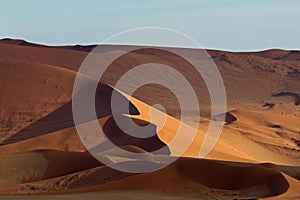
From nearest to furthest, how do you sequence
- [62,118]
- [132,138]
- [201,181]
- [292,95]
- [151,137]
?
1. [201,181]
2. [151,137]
3. [132,138]
4. [62,118]
5. [292,95]

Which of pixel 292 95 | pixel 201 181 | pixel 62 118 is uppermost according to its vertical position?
pixel 292 95

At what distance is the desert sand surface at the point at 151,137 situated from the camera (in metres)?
15.9

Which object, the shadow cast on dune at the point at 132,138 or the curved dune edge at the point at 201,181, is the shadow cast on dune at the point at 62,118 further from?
the curved dune edge at the point at 201,181

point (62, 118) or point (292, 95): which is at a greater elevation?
point (292, 95)

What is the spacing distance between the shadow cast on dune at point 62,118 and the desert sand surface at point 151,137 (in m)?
0.06

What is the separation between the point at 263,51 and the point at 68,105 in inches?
1804

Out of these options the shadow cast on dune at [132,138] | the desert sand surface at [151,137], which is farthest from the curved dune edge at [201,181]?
the shadow cast on dune at [132,138]

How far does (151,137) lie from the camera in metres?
24.7

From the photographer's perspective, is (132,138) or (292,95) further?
(292,95)

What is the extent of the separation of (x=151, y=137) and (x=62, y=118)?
850cm

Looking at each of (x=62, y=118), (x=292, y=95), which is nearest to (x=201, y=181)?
(x=62, y=118)

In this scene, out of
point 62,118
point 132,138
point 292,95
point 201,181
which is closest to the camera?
point 201,181

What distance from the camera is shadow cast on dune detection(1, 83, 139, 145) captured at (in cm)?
3061

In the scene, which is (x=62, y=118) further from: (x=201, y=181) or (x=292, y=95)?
(x=292, y=95)
